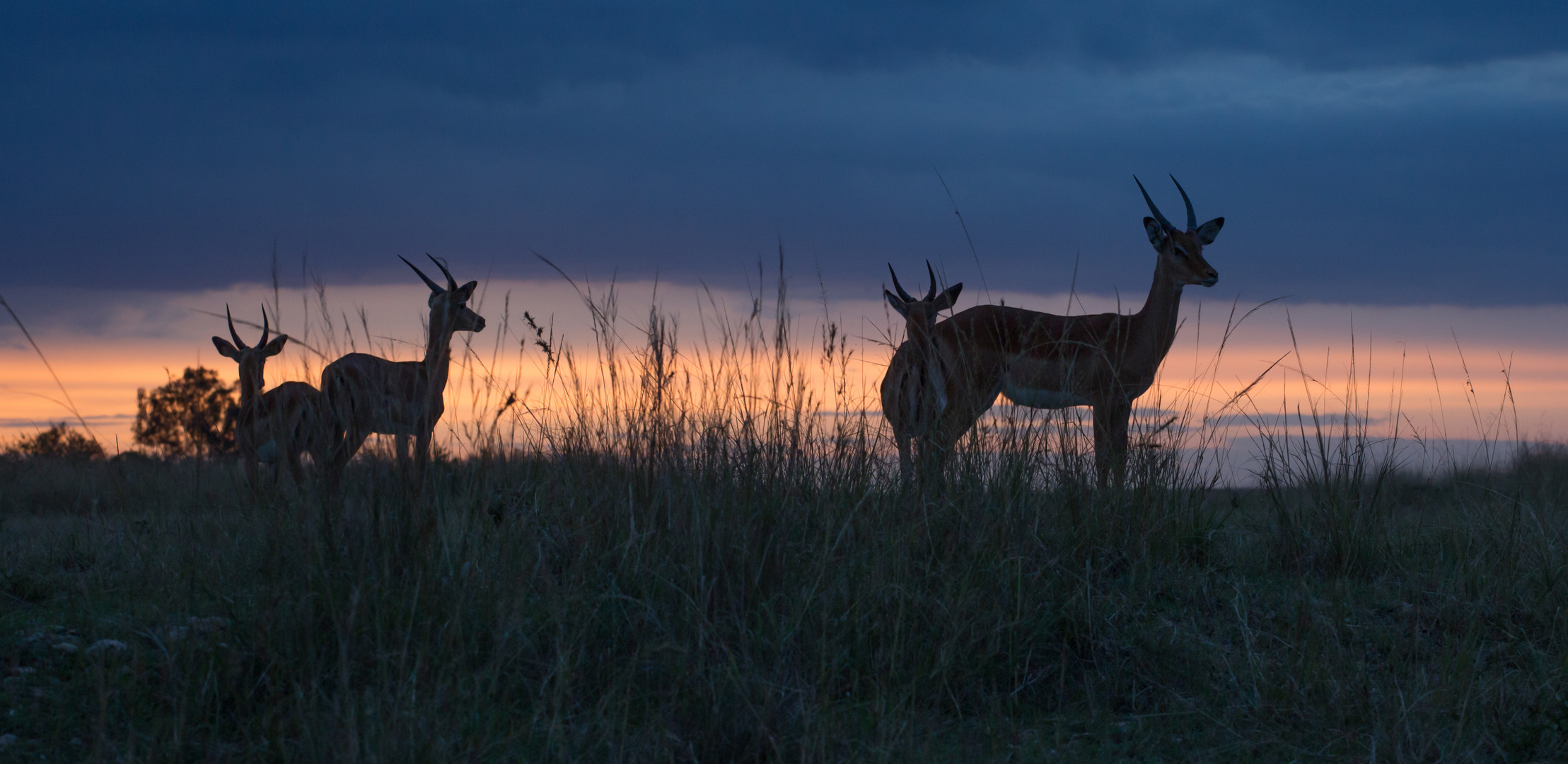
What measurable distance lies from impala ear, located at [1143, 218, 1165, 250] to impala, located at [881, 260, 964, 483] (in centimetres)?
172

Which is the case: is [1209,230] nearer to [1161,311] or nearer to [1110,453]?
[1161,311]

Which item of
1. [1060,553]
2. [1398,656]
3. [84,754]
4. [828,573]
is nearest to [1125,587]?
[1060,553]

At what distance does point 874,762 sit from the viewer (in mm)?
2559

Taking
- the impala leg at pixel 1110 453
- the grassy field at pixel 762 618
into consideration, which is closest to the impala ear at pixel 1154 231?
the impala leg at pixel 1110 453

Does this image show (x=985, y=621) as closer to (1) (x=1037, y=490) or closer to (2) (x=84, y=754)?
(1) (x=1037, y=490)

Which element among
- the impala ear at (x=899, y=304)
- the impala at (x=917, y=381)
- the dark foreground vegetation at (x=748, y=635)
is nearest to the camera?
the dark foreground vegetation at (x=748, y=635)

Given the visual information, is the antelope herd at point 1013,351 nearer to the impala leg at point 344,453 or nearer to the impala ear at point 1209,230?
the impala ear at point 1209,230

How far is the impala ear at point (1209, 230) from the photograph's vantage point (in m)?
8.17

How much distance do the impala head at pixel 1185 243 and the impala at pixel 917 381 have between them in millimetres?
1786

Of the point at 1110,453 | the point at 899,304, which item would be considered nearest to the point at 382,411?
the point at 1110,453

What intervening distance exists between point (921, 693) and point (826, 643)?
0.31 m

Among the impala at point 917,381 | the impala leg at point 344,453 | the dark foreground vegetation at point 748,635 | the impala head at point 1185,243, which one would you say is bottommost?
the dark foreground vegetation at point 748,635

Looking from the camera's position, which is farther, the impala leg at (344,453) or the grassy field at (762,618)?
the impala leg at (344,453)

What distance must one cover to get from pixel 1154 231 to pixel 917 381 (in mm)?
3642
